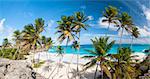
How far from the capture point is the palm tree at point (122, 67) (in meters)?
42.6

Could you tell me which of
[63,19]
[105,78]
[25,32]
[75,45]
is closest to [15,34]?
[75,45]

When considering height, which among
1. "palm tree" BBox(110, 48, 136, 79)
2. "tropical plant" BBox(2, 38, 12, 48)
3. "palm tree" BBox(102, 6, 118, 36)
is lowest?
"palm tree" BBox(110, 48, 136, 79)

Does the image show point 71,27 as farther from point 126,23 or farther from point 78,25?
point 126,23

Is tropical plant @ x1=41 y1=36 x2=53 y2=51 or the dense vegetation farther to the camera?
tropical plant @ x1=41 y1=36 x2=53 y2=51

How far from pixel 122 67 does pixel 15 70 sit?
21.3 meters

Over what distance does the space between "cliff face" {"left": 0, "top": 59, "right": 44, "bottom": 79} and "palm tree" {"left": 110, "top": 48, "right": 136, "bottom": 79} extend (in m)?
18.8

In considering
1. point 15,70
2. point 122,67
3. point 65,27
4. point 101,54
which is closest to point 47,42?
point 65,27

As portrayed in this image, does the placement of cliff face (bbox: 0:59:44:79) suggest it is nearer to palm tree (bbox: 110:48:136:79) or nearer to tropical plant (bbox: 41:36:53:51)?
palm tree (bbox: 110:48:136:79)

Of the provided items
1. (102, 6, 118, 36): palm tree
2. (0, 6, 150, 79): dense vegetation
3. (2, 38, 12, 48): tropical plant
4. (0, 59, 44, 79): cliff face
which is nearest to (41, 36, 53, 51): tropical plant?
(0, 6, 150, 79): dense vegetation

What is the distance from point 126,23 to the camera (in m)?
58.3

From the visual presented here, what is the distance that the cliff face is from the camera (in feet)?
81.1

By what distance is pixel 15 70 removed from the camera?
24969 millimetres

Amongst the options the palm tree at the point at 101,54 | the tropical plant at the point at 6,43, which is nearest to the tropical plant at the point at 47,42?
the tropical plant at the point at 6,43

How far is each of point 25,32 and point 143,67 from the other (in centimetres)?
2088
